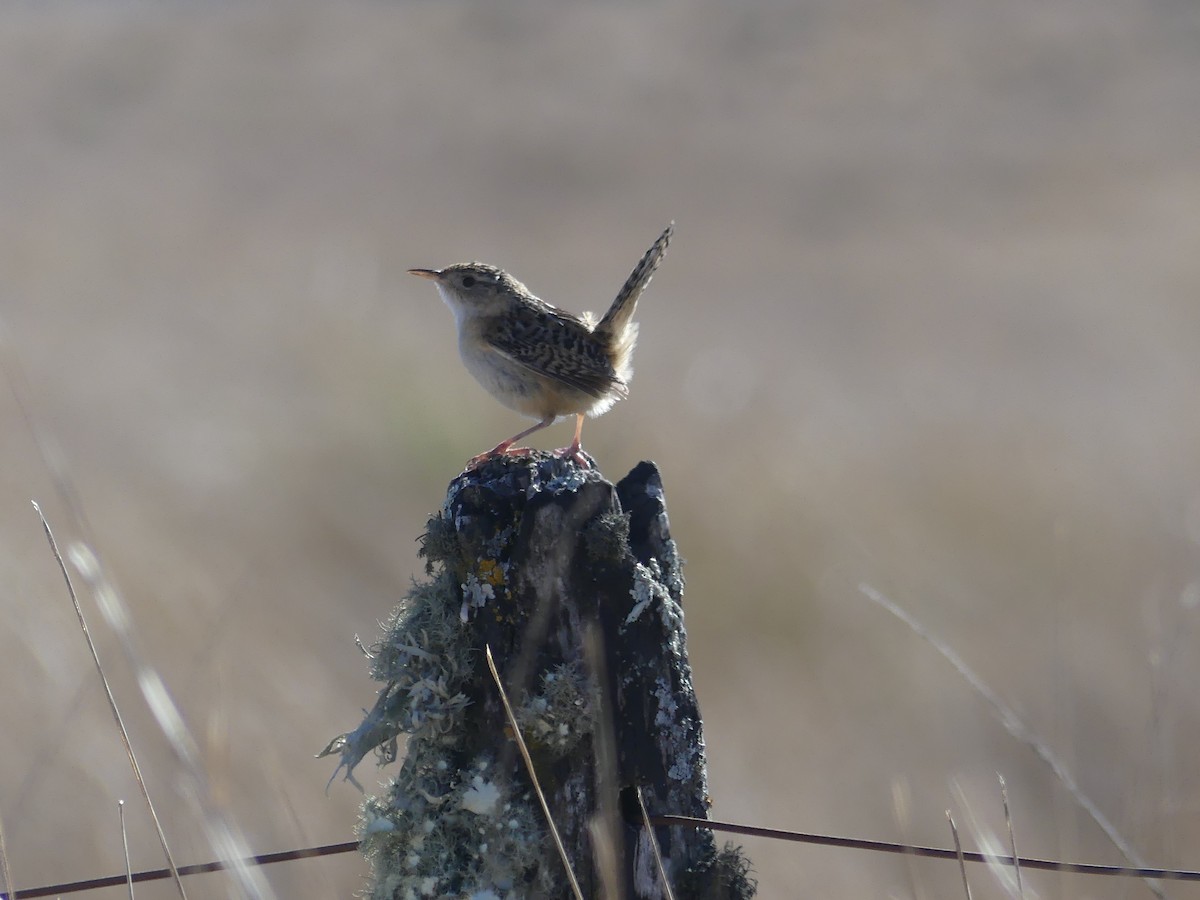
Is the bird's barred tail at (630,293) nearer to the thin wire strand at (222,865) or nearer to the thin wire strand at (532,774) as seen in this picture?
the thin wire strand at (222,865)

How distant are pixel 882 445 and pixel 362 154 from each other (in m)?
31.8

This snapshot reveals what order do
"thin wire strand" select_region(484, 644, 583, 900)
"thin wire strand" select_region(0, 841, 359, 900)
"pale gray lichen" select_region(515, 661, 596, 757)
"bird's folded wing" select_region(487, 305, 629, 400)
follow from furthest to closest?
1. "bird's folded wing" select_region(487, 305, 629, 400)
2. "thin wire strand" select_region(0, 841, 359, 900)
3. "pale gray lichen" select_region(515, 661, 596, 757)
4. "thin wire strand" select_region(484, 644, 583, 900)

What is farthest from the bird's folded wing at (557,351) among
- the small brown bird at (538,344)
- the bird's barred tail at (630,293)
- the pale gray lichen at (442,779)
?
the pale gray lichen at (442,779)

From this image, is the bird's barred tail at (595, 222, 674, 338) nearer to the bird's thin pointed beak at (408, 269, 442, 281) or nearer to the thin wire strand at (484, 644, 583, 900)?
the bird's thin pointed beak at (408, 269, 442, 281)

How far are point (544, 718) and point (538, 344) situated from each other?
2.66m

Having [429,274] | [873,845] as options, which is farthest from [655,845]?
[429,274]

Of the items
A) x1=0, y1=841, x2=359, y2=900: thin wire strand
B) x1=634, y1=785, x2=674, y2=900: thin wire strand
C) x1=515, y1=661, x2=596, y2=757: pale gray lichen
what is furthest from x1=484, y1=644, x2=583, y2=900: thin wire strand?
x1=0, y1=841, x2=359, y2=900: thin wire strand

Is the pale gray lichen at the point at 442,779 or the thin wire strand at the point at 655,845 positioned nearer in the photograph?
the thin wire strand at the point at 655,845

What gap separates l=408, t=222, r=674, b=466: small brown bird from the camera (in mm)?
4613

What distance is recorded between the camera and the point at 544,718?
87.2 inches

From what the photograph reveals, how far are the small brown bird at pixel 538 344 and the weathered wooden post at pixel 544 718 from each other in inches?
68.8

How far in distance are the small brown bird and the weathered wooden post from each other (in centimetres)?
175

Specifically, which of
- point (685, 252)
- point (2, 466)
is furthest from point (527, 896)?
point (685, 252)

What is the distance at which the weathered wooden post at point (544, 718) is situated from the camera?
2.27 m
